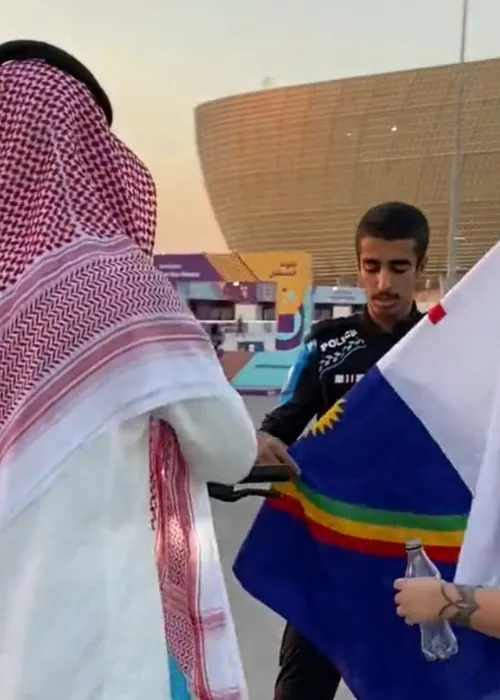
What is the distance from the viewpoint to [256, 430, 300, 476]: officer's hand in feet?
6.66

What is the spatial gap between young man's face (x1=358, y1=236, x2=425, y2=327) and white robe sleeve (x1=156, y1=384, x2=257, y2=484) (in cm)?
86

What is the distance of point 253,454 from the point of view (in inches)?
57.2

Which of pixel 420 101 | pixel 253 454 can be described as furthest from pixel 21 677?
pixel 420 101

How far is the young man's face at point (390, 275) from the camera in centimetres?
222

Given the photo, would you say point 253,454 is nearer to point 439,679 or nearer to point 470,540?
point 470,540

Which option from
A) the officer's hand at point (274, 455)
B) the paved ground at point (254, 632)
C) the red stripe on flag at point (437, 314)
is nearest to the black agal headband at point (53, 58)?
the red stripe on flag at point (437, 314)

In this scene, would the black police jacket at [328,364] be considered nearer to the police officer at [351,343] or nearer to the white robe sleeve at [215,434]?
the police officer at [351,343]

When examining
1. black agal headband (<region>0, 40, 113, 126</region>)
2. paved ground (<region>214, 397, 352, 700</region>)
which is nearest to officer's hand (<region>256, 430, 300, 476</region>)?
black agal headband (<region>0, 40, 113, 126</region>)

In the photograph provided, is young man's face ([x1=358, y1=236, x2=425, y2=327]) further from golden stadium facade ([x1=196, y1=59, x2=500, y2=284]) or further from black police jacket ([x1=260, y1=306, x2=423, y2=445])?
golden stadium facade ([x1=196, y1=59, x2=500, y2=284])

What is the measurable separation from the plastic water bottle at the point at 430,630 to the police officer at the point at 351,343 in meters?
0.52

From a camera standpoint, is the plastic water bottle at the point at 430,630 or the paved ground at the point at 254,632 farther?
the paved ground at the point at 254,632

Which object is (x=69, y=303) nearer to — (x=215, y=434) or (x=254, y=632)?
(x=215, y=434)

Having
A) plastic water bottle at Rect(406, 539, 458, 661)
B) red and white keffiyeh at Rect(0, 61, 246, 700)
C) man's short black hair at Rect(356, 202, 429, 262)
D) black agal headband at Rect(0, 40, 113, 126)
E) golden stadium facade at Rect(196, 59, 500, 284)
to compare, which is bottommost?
golden stadium facade at Rect(196, 59, 500, 284)

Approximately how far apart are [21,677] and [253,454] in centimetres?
43
